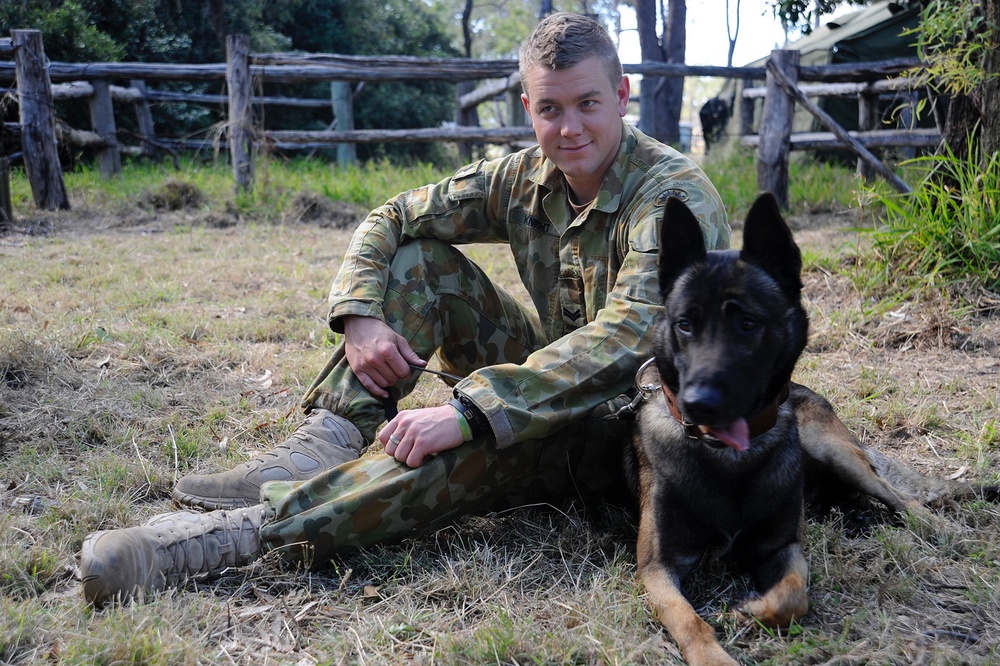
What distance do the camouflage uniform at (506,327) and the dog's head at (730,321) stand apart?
0.75ft

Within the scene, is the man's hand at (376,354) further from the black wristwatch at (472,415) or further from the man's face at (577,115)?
the man's face at (577,115)

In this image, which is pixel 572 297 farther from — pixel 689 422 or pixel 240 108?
pixel 240 108

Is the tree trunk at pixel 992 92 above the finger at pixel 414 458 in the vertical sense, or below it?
above

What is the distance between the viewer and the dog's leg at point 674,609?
2.00m

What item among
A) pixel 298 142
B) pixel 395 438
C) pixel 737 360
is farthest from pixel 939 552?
pixel 298 142

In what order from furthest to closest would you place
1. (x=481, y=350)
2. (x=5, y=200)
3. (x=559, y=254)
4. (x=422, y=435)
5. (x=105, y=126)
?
(x=105, y=126) < (x=5, y=200) < (x=481, y=350) < (x=559, y=254) < (x=422, y=435)

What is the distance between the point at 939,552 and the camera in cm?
256

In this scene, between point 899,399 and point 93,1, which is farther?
point 93,1

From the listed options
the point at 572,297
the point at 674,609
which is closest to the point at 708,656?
the point at 674,609

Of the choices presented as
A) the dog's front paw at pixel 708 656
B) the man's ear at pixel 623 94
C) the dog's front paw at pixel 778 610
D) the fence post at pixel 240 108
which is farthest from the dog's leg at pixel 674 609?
the fence post at pixel 240 108

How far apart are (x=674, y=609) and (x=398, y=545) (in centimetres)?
93

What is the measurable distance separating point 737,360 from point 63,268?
5.63 m

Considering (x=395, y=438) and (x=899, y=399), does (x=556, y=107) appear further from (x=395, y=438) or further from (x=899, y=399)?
(x=899, y=399)

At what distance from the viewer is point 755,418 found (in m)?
2.37
